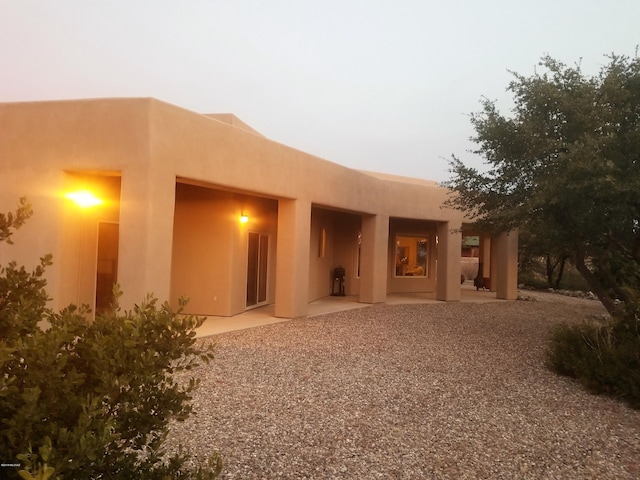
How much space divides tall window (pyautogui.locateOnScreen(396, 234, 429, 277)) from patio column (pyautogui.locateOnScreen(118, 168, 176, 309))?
41.2 ft

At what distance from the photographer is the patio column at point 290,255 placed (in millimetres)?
11250

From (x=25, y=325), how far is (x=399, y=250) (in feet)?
57.9

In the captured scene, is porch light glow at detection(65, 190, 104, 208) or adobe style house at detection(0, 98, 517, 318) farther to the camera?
porch light glow at detection(65, 190, 104, 208)

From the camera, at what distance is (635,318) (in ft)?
21.8

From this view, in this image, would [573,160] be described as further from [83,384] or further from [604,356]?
[83,384]

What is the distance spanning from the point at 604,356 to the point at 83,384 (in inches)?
270

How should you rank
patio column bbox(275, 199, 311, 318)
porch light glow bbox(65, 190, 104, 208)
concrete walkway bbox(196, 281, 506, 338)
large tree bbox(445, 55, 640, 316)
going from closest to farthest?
large tree bbox(445, 55, 640, 316) → porch light glow bbox(65, 190, 104, 208) → concrete walkway bbox(196, 281, 506, 338) → patio column bbox(275, 199, 311, 318)

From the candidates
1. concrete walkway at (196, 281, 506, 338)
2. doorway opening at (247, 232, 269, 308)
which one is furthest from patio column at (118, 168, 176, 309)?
doorway opening at (247, 232, 269, 308)

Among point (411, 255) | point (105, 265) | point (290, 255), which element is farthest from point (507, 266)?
point (105, 265)

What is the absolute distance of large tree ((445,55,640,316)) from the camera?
24.5 feet

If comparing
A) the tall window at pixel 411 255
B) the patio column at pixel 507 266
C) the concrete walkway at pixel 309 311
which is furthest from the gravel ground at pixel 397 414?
the tall window at pixel 411 255

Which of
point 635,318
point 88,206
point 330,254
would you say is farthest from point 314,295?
point 635,318

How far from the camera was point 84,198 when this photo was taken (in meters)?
8.58

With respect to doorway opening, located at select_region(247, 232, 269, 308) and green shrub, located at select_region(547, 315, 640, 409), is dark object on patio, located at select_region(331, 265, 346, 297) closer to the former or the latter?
doorway opening, located at select_region(247, 232, 269, 308)
